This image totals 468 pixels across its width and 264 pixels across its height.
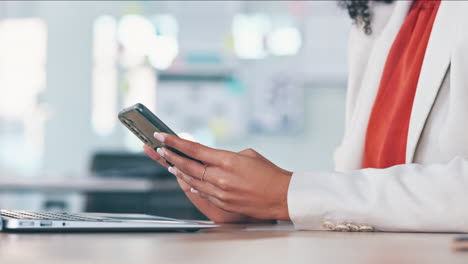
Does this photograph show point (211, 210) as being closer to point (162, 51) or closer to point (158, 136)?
point (158, 136)

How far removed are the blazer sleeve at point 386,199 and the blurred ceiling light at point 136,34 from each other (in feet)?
11.7

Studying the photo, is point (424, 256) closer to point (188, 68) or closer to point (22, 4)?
point (188, 68)

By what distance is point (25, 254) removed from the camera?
469 mm

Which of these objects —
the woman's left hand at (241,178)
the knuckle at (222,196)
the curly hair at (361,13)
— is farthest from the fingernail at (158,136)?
the curly hair at (361,13)

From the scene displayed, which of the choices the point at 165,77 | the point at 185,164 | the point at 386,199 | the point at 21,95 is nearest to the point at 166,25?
the point at 165,77

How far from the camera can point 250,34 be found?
4.27m

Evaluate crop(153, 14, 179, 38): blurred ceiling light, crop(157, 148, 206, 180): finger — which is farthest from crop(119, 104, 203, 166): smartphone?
crop(153, 14, 179, 38): blurred ceiling light

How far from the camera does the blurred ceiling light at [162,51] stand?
14.0 ft

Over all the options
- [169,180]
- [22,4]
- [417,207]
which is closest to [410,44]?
[417,207]

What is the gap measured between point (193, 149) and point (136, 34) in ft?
11.7

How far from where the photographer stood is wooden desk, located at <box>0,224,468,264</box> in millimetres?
448

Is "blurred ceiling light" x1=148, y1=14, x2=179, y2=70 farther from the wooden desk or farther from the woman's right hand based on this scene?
the wooden desk

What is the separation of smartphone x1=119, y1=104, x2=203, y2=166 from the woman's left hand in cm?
1

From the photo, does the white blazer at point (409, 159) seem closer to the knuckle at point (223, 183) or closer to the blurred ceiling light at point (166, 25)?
the knuckle at point (223, 183)
